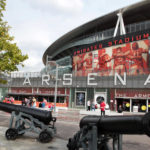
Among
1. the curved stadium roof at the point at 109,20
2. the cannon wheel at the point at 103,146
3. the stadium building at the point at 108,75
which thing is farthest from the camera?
the curved stadium roof at the point at 109,20

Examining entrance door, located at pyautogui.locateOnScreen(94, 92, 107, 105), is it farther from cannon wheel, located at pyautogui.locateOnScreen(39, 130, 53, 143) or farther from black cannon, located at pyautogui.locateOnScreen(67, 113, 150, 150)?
black cannon, located at pyautogui.locateOnScreen(67, 113, 150, 150)

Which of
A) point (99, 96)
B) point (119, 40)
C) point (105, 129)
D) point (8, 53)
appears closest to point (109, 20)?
point (119, 40)

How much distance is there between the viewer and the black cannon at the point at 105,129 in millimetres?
3829

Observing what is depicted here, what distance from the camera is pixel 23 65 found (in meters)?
14.9

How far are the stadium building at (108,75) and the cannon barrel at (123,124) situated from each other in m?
18.8

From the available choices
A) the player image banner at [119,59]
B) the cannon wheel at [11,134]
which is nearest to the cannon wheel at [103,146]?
the cannon wheel at [11,134]

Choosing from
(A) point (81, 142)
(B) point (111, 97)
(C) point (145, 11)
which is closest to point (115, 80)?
(B) point (111, 97)

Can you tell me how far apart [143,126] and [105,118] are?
120cm

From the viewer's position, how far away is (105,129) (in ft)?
15.3

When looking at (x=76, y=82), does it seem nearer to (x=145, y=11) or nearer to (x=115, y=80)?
(x=115, y=80)

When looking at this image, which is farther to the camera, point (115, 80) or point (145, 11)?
point (145, 11)

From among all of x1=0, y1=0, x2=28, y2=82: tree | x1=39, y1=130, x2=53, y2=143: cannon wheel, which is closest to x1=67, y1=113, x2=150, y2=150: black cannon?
x1=39, y1=130, x2=53, y2=143: cannon wheel

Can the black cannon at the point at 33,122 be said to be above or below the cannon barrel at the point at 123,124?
below

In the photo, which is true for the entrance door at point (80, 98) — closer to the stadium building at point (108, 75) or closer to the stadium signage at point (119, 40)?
the stadium building at point (108, 75)
